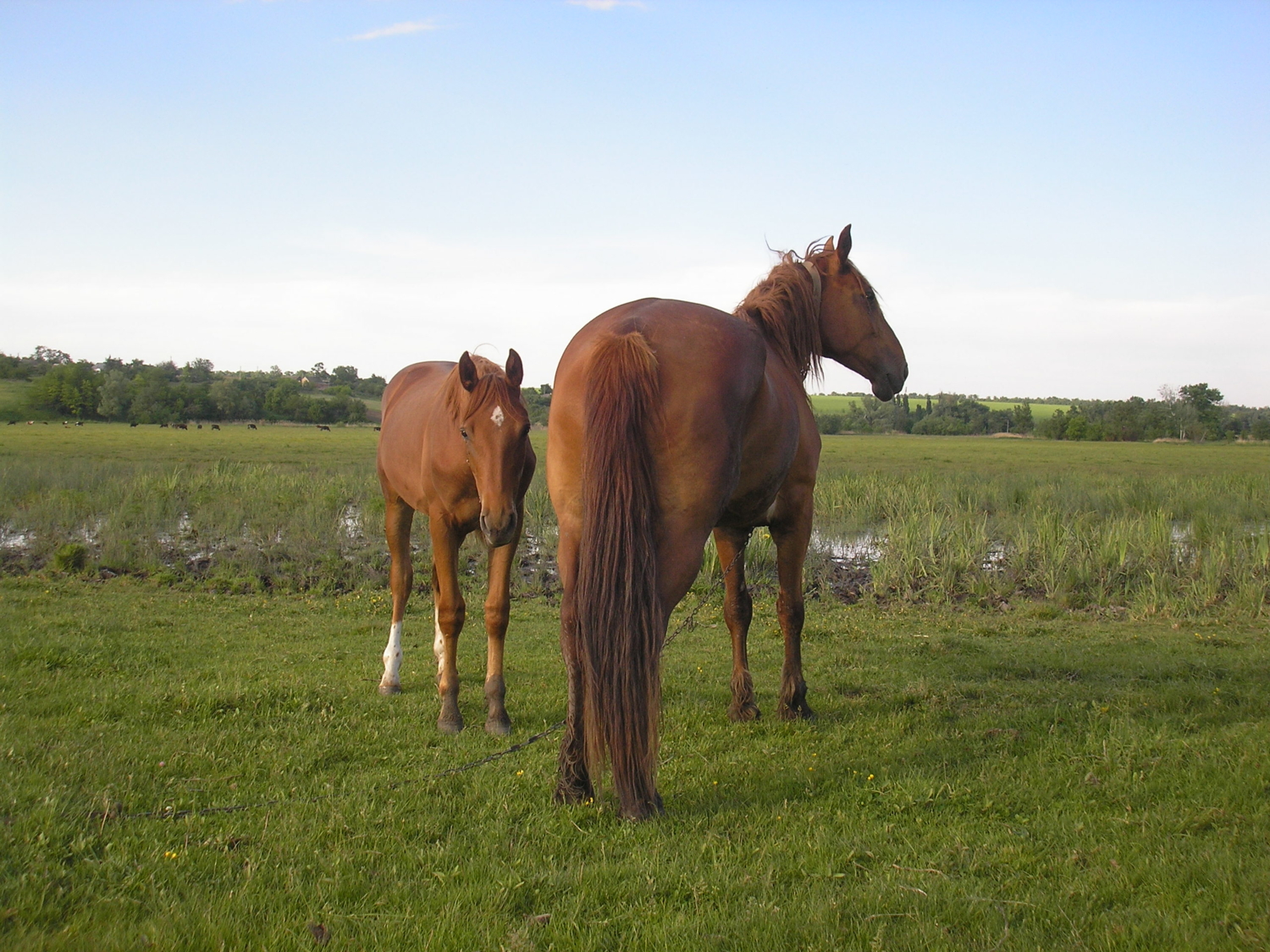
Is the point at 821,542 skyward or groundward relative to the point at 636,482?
groundward

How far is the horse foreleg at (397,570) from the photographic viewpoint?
5859 mm

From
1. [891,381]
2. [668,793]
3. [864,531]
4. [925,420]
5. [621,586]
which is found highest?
[925,420]

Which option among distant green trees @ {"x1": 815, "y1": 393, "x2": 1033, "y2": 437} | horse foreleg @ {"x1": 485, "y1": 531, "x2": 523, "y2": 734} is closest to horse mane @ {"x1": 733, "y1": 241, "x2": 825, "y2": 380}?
horse foreleg @ {"x1": 485, "y1": 531, "x2": 523, "y2": 734}

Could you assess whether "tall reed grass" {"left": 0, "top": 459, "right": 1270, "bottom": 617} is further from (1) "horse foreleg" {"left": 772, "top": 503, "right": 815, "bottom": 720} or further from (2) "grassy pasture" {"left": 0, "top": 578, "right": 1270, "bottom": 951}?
(1) "horse foreleg" {"left": 772, "top": 503, "right": 815, "bottom": 720}

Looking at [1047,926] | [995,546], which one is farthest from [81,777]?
[995,546]

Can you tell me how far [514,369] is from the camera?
4707 mm

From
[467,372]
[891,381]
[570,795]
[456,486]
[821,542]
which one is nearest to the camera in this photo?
[570,795]

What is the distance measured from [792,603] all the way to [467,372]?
248 cm

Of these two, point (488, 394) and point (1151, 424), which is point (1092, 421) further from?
point (488, 394)

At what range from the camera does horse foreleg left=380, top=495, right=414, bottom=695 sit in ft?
19.2

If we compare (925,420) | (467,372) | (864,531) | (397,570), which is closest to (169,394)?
(925,420)

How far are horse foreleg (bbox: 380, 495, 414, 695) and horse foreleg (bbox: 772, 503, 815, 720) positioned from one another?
2.77m

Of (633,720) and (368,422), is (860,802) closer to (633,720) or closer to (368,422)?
(633,720)

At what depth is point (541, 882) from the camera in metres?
2.82
